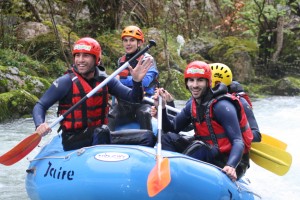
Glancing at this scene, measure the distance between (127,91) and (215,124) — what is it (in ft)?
2.73

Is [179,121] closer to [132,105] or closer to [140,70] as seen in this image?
[140,70]

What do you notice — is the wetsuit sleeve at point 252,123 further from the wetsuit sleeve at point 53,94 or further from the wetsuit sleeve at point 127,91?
the wetsuit sleeve at point 53,94

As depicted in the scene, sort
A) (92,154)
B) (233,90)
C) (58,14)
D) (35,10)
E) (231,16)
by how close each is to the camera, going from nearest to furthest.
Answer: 1. (92,154)
2. (233,90)
3. (35,10)
4. (58,14)
5. (231,16)

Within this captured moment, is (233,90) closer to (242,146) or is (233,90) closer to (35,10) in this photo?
(242,146)

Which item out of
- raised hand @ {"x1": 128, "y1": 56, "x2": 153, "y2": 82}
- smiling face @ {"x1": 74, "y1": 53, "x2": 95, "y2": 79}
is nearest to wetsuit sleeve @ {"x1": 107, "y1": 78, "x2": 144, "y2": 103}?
raised hand @ {"x1": 128, "y1": 56, "x2": 153, "y2": 82}

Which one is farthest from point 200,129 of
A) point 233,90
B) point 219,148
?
point 233,90

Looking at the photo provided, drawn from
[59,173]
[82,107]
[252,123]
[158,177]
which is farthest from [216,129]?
[59,173]

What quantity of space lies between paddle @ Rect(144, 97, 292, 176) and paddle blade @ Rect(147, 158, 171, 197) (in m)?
1.59

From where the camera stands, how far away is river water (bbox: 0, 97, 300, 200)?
5309 mm

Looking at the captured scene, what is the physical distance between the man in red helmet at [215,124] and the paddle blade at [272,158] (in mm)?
569

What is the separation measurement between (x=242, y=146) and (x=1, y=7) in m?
9.23

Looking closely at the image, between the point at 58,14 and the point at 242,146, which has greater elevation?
the point at 58,14

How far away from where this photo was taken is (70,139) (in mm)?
3768

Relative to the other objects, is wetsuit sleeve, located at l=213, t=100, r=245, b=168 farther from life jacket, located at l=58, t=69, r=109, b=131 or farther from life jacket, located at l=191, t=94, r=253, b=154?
life jacket, located at l=58, t=69, r=109, b=131
